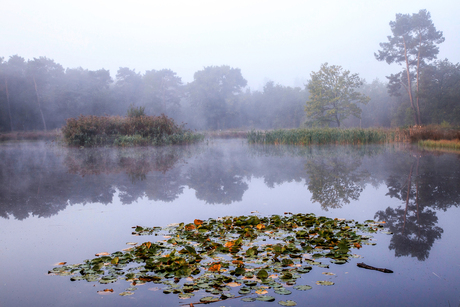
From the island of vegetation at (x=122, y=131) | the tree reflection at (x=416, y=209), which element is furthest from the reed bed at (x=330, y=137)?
the tree reflection at (x=416, y=209)

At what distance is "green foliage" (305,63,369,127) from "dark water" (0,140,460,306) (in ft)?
99.2

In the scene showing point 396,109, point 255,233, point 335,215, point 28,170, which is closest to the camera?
point 255,233

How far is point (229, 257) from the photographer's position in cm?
320

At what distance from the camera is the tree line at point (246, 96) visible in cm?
3812

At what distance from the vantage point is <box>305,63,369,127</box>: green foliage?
128 ft

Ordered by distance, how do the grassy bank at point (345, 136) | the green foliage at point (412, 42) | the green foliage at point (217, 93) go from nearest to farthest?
the grassy bank at point (345, 136), the green foliage at point (412, 42), the green foliage at point (217, 93)

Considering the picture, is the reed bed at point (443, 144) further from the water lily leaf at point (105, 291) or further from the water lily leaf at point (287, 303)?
the water lily leaf at point (105, 291)

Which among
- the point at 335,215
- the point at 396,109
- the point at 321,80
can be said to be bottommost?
the point at 335,215

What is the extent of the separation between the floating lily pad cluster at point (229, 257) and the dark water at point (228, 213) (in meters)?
0.11

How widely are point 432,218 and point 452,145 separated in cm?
1348

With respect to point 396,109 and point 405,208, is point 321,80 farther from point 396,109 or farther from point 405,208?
point 405,208

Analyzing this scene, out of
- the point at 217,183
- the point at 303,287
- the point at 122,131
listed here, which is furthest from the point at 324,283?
the point at 122,131

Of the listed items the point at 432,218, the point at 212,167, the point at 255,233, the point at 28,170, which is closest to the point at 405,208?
the point at 432,218

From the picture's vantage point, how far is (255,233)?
3.94 metres
